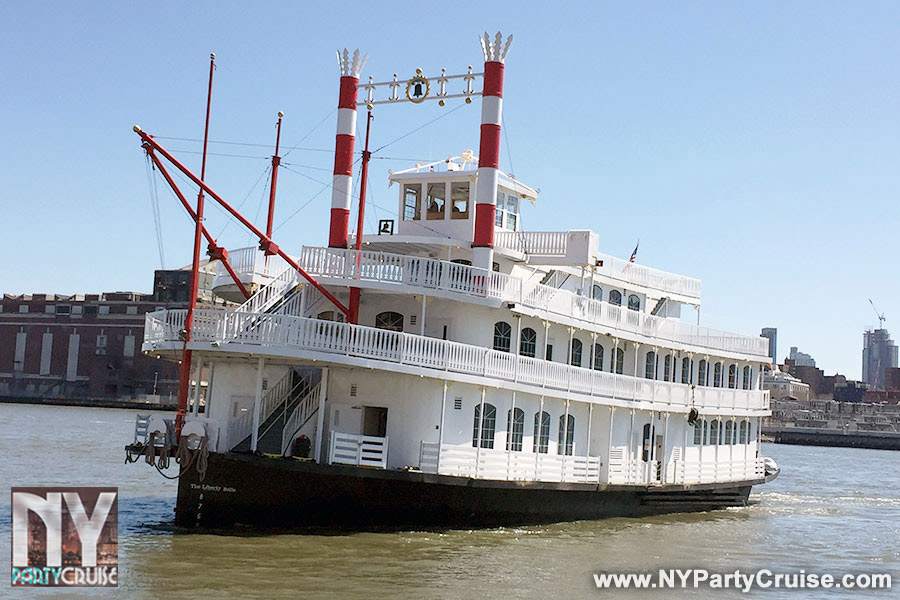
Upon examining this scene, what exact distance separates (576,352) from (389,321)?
238 inches

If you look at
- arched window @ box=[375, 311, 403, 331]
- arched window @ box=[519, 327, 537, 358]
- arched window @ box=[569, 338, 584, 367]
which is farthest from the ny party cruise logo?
arched window @ box=[569, 338, 584, 367]

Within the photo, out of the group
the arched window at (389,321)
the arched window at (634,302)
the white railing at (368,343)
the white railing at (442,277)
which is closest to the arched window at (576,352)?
the white railing at (442,277)

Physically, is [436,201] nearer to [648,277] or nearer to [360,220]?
[360,220]

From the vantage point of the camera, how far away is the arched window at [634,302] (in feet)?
108

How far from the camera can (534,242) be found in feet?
90.3

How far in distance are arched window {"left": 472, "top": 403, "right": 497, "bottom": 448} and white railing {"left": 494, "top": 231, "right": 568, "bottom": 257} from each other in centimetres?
446

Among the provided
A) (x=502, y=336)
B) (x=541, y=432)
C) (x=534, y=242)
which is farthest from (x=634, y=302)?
(x=502, y=336)

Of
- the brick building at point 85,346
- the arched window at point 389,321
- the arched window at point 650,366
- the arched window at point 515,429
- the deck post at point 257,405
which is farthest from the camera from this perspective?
the brick building at point 85,346

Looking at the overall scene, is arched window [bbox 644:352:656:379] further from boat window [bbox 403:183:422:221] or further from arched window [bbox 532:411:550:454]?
boat window [bbox 403:183:422:221]

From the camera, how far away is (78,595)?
1741cm

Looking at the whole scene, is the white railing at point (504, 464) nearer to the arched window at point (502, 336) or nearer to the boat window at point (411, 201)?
the arched window at point (502, 336)

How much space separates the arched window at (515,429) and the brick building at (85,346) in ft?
295

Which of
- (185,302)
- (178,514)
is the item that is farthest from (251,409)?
(185,302)

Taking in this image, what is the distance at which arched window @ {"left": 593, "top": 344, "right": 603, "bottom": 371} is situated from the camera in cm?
2972
